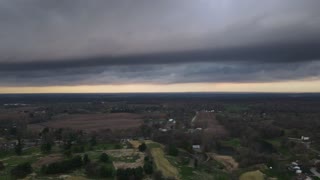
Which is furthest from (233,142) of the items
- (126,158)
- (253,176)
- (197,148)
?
(253,176)

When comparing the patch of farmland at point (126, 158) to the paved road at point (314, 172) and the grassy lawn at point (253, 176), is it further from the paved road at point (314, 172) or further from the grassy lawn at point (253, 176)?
the paved road at point (314, 172)

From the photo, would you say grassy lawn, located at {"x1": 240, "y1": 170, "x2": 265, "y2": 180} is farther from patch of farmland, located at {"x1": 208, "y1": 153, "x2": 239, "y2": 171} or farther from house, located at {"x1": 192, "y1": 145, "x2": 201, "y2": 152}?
house, located at {"x1": 192, "y1": 145, "x2": 201, "y2": 152}

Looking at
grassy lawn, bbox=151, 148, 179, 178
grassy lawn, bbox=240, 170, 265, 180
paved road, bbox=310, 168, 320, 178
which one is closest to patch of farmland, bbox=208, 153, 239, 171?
grassy lawn, bbox=240, 170, 265, 180

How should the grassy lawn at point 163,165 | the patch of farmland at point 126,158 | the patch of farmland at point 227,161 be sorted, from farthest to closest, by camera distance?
the patch of farmland at point 227,161
the patch of farmland at point 126,158
the grassy lawn at point 163,165

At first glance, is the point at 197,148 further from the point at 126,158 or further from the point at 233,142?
the point at 126,158

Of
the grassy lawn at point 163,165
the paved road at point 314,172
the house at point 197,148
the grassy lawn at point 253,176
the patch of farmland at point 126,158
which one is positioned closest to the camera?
the grassy lawn at point 253,176

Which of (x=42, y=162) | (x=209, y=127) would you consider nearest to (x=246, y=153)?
(x=42, y=162)

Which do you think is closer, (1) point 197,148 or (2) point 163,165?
(2) point 163,165

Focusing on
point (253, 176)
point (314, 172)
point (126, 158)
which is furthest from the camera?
point (126, 158)

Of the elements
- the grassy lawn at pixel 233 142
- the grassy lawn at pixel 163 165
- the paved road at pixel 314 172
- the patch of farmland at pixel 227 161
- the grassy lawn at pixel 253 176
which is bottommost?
the paved road at pixel 314 172

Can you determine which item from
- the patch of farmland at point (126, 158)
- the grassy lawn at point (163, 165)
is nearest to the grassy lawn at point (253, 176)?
the grassy lawn at point (163, 165)
